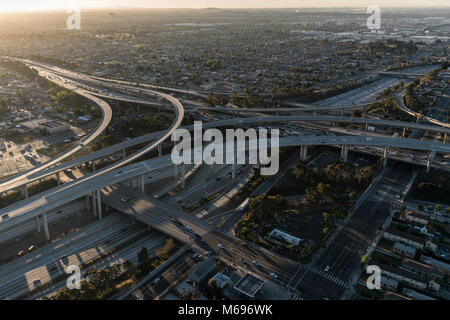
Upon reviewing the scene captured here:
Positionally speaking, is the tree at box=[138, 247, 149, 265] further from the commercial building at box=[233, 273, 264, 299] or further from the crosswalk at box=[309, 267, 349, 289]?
the crosswalk at box=[309, 267, 349, 289]

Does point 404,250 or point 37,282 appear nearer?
point 37,282

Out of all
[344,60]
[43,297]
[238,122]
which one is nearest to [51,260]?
[43,297]

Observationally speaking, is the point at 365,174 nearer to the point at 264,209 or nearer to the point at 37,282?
the point at 264,209

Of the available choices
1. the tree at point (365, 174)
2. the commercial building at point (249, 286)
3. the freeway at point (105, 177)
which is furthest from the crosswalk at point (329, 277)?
the freeway at point (105, 177)

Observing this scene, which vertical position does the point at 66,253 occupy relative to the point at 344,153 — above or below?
below

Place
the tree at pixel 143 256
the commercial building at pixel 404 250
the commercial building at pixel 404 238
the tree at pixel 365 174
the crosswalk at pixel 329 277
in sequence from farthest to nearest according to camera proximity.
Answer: the tree at pixel 365 174 < the commercial building at pixel 404 238 < the commercial building at pixel 404 250 < the tree at pixel 143 256 < the crosswalk at pixel 329 277

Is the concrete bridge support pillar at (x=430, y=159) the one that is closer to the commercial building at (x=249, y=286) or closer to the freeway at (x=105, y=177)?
the freeway at (x=105, y=177)

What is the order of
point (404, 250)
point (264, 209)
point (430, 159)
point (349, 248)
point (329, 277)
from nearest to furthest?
point (329, 277) < point (404, 250) < point (349, 248) < point (264, 209) < point (430, 159)

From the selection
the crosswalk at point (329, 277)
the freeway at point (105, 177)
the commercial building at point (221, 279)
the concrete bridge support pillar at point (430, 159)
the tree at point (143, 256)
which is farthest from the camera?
the concrete bridge support pillar at point (430, 159)

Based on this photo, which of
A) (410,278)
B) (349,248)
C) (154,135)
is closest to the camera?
(410,278)

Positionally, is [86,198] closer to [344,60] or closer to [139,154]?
[139,154]

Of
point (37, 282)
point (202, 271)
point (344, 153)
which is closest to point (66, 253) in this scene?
point (37, 282)

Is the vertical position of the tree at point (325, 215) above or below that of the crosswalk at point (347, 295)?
above
